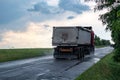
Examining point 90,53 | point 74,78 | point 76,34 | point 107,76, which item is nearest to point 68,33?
→ point 76,34

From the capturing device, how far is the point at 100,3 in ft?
84.9

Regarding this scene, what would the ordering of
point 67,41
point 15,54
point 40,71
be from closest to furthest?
point 40,71
point 67,41
point 15,54

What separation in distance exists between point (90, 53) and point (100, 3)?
73.6 feet

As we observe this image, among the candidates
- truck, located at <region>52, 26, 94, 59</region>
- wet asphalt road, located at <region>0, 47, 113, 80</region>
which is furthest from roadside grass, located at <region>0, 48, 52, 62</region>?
wet asphalt road, located at <region>0, 47, 113, 80</region>

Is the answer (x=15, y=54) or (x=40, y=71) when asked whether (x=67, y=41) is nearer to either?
(x=15, y=54)

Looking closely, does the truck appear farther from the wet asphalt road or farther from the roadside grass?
the wet asphalt road

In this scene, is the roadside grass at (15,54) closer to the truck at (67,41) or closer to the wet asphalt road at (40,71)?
the truck at (67,41)

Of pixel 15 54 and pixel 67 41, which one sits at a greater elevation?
pixel 67 41

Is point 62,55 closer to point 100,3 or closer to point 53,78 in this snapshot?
point 100,3

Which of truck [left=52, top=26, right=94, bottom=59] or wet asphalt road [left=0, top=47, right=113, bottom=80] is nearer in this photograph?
wet asphalt road [left=0, top=47, right=113, bottom=80]

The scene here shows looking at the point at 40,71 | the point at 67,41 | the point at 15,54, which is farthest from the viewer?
the point at 15,54

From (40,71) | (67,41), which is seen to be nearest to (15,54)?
(67,41)

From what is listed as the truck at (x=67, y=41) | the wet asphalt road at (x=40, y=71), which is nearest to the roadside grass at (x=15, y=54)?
the truck at (x=67, y=41)

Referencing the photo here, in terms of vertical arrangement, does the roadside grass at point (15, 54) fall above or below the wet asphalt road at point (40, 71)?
above
